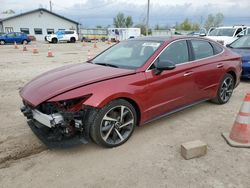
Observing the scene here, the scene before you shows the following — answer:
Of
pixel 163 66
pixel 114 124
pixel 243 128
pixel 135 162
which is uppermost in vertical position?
pixel 163 66

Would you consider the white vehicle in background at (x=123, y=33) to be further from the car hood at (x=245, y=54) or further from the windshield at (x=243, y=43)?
the car hood at (x=245, y=54)

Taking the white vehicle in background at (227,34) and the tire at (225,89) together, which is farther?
the white vehicle in background at (227,34)

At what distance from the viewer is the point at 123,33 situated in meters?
39.0

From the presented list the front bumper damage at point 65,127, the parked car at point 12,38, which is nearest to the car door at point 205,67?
the front bumper damage at point 65,127

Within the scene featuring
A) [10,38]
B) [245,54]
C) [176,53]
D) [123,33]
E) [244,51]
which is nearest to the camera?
[176,53]

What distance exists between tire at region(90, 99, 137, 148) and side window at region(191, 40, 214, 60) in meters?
1.85

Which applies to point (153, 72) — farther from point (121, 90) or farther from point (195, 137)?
point (195, 137)

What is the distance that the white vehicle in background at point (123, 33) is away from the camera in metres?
38.5

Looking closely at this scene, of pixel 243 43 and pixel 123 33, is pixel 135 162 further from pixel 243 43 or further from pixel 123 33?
pixel 123 33

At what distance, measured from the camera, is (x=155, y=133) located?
3730 millimetres

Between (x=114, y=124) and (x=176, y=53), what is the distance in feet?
5.64

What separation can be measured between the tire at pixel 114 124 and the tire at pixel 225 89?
242 centimetres

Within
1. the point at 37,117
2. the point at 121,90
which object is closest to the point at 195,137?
the point at 121,90

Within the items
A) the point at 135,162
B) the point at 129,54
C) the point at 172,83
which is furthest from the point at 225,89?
the point at 135,162
